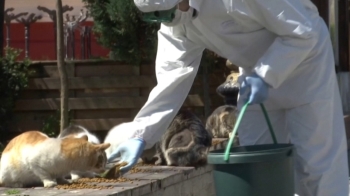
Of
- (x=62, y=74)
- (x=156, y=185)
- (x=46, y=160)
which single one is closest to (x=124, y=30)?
(x=62, y=74)

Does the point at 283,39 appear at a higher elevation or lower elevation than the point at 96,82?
higher

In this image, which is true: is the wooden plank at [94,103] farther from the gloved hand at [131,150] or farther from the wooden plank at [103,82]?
the gloved hand at [131,150]

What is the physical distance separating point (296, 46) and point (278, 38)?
98 mm

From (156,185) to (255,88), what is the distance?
6.57 ft

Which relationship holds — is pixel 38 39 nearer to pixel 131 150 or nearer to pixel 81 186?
pixel 81 186

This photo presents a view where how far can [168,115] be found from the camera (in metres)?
3.92

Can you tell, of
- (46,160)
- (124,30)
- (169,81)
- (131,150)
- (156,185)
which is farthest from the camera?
(124,30)

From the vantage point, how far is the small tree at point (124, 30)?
835 cm

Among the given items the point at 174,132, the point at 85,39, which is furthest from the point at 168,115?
the point at 85,39

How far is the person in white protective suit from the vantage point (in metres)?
3.59

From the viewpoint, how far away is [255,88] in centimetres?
349

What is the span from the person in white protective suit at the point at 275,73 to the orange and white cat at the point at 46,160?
41.1 inches

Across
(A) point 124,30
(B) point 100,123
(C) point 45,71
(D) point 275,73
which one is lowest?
(B) point 100,123

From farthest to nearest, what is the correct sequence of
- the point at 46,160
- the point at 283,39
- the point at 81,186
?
the point at 81,186 < the point at 46,160 < the point at 283,39
